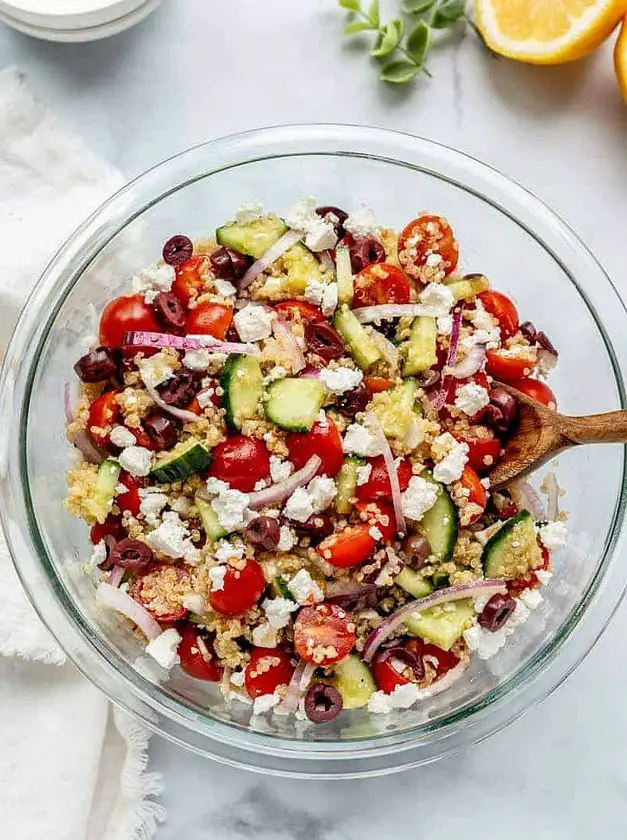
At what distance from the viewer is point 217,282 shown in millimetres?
2520

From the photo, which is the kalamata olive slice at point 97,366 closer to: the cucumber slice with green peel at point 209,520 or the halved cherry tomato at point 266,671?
the cucumber slice with green peel at point 209,520

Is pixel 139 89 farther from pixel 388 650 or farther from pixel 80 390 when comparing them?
pixel 388 650

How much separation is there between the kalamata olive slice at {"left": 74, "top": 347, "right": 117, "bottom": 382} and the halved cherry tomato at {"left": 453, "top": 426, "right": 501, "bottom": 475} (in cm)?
85

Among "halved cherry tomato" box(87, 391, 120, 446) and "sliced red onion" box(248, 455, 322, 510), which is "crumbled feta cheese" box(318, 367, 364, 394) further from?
"halved cherry tomato" box(87, 391, 120, 446)

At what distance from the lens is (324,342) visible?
2.44 m

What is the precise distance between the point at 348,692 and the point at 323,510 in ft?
1.48

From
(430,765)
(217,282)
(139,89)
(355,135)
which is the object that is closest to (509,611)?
(430,765)

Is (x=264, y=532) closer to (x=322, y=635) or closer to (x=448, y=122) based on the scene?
(x=322, y=635)

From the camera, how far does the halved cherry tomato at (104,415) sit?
2.43 meters

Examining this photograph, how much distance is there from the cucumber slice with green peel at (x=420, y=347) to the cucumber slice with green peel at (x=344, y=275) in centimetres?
18

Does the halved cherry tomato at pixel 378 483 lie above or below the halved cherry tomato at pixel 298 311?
below

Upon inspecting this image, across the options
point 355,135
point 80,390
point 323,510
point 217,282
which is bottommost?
point 323,510

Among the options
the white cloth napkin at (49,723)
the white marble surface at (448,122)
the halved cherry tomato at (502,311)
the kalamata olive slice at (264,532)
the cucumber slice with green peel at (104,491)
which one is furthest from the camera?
the white marble surface at (448,122)

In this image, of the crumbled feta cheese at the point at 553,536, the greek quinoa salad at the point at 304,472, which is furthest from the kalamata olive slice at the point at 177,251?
the crumbled feta cheese at the point at 553,536
